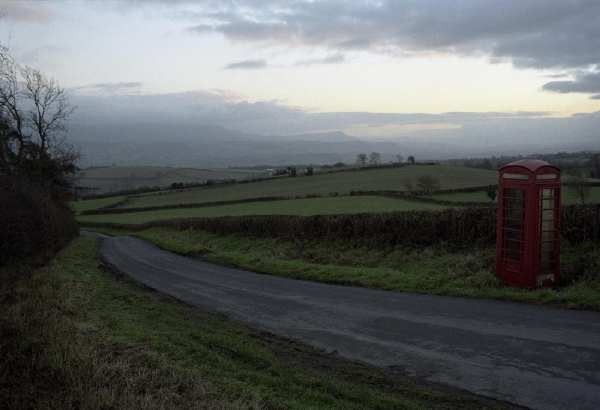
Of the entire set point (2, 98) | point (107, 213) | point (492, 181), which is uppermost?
point (2, 98)

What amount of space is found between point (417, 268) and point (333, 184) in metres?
45.6

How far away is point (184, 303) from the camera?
12.3 meters

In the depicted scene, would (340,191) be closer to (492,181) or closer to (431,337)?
(492,181)

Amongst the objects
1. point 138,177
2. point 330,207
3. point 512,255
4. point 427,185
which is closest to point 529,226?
point 512,255

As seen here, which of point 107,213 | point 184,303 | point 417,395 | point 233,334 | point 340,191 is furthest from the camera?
point 107,213

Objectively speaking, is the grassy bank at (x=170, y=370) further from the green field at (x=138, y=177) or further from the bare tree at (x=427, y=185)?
the green field at (x=138, y=177)

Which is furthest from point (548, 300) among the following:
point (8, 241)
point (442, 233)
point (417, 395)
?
point (8, 241)

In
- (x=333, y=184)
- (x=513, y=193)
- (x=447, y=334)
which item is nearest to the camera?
(x=447, y=334)

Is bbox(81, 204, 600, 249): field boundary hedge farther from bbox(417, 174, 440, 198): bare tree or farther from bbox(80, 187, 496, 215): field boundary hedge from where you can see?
bbox(417, 174, 440, 198): bare tree

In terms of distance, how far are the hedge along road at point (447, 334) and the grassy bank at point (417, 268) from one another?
483 millimetres

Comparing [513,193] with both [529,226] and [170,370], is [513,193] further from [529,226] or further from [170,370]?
[170,370]

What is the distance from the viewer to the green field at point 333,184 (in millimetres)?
53000

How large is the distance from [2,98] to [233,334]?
37501 mm

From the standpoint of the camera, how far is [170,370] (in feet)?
20.0
